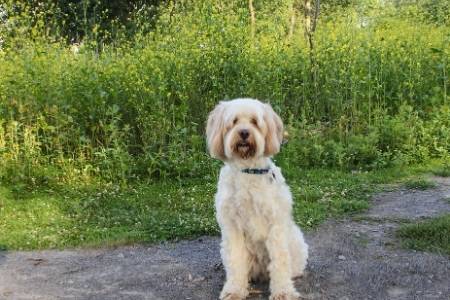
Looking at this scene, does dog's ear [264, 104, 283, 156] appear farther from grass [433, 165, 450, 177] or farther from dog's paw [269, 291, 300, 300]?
grass [433, 165, 450, 177]

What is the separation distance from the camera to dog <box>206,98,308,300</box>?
3961 mm

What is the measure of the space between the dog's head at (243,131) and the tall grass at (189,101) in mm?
3417

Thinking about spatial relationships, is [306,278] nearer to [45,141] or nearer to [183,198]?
[183,198]

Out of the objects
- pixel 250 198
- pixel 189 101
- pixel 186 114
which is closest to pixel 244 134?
pixel 250 198

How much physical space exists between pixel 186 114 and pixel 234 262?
4.09 meters

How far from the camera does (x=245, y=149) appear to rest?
12.9ft

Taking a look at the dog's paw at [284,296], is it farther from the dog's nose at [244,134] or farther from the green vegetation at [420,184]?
the green vegetation at [420,184]

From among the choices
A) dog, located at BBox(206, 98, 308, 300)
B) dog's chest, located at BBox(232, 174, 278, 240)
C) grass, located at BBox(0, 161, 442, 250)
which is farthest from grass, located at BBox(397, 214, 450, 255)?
dog's chest, located at BBox(232, 174, 278, 240)

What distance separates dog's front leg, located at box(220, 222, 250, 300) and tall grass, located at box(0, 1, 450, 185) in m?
3.40

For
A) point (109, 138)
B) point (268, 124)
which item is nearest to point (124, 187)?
point (109, 138)

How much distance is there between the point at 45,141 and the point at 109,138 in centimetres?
88

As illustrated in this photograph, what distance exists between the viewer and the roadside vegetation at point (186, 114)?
6.86m

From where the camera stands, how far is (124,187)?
7.19 m

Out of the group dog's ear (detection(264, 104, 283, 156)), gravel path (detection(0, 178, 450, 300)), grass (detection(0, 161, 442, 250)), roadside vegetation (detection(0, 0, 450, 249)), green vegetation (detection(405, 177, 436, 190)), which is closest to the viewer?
dog's ear (detection(264, 104, 283, 156))
